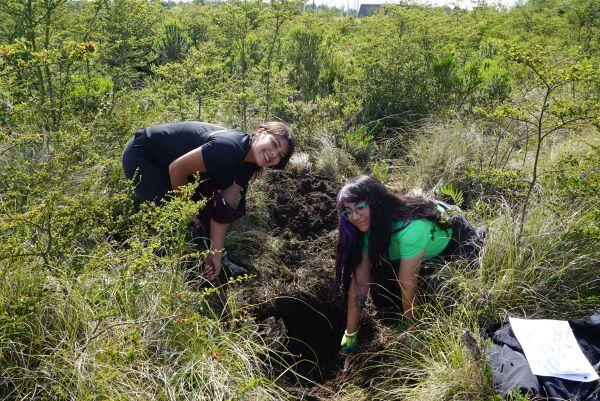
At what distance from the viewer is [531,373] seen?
236 cm

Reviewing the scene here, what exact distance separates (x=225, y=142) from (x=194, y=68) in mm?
1722

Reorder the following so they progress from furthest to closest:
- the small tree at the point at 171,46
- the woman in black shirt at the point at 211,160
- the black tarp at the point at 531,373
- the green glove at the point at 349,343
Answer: the small tree at the point at 171,46 → the green glove at the point at 349,343 → the woman in black shirt at the point at 211,160 → the black tarp at the point at 531,373

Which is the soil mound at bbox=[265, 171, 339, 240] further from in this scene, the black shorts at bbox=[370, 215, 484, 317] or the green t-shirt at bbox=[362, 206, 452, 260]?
the green t-shirt at bbox=[362, 206, 452, 260]

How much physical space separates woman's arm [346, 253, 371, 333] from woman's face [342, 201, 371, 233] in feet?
0.99

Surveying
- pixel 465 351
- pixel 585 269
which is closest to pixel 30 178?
pixel 465 351

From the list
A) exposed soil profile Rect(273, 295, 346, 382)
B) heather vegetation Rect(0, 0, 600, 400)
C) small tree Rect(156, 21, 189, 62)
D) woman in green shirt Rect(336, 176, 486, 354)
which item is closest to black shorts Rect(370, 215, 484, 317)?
woman in green shirt Rect(336, 176, 486, 354)

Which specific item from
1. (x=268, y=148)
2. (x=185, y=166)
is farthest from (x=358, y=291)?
(x=185, y=166)

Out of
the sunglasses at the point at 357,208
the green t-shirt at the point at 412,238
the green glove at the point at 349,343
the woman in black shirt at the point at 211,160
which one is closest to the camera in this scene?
the sunglasses at the point at 357,208

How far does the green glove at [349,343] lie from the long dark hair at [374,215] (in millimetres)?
375

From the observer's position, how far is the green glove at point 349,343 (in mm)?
3188

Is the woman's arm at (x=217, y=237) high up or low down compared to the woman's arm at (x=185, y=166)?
down

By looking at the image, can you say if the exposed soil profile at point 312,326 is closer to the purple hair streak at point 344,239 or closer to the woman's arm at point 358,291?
the woman's arm at point 358,291

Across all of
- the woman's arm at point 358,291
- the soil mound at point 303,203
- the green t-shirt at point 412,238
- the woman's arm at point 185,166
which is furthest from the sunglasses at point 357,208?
the soil mound at point 303,203

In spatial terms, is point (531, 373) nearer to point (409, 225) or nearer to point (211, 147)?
point (409, 225)
